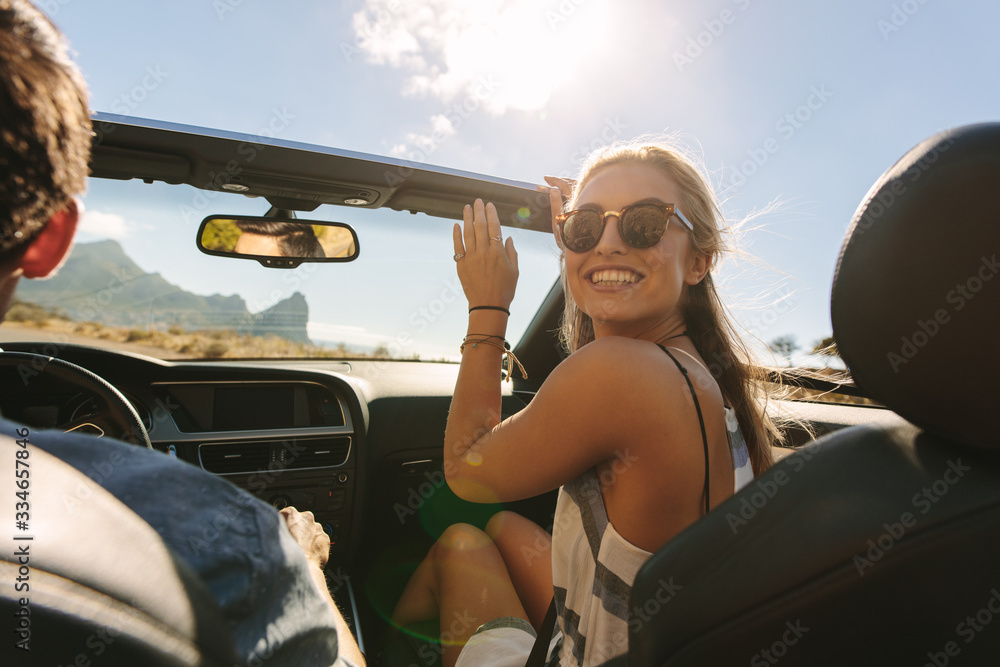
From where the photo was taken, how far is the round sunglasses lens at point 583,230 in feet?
5.84

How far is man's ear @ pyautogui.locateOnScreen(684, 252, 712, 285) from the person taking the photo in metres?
1.93

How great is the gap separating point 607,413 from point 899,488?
580 millimetres

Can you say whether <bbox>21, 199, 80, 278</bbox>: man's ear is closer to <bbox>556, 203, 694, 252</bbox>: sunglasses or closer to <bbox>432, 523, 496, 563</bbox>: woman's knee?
<bbox>556, 203, 694, 252</bbox>: sunglasses

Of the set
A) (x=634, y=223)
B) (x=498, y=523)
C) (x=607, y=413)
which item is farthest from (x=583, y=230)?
(x=498, y=523)

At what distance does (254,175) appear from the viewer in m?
2.40

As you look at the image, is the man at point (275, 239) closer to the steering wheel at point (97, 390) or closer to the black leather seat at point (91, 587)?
the steering wheel at point (97, 390)

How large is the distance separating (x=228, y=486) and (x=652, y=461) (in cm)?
91

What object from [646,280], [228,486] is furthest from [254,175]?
[228,486]

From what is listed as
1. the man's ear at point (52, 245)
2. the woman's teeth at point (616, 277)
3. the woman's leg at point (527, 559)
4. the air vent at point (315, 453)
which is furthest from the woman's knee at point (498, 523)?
the man's ear at point (52, 245)

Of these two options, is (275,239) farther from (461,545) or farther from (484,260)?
(461,545)

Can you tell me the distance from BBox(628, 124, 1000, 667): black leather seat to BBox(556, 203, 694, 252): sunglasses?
740mm

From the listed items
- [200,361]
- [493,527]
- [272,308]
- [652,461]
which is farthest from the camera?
[272,308]

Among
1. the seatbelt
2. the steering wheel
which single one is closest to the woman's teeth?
the seatbelt

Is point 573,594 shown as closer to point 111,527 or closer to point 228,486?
point 228,486
